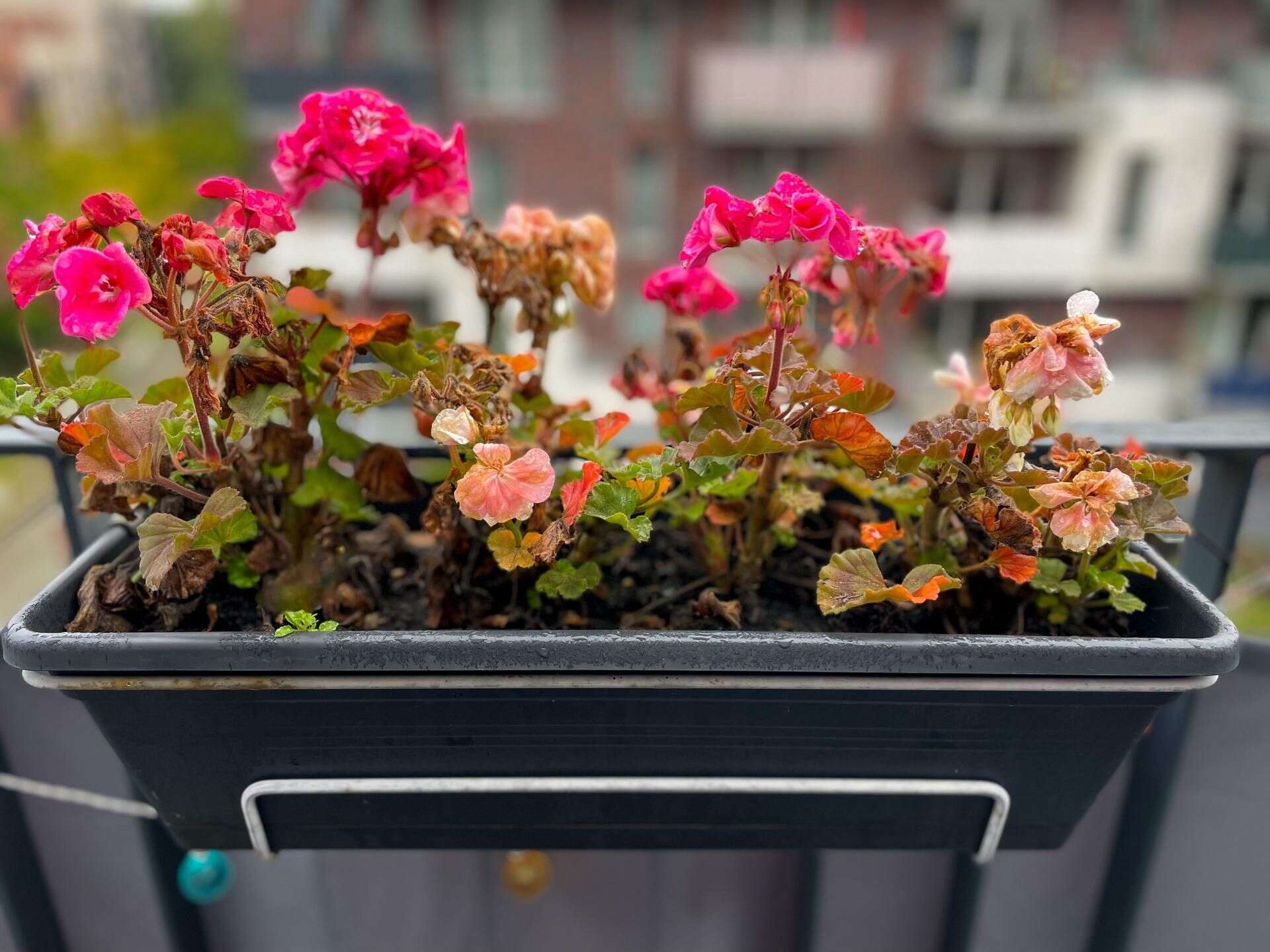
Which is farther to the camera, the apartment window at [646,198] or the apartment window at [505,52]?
the apartment window at [646,198]

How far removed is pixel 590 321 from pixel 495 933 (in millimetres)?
7018

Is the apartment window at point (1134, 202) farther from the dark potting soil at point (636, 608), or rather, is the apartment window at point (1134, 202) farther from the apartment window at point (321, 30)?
the dark potting soil at point (636, 608)

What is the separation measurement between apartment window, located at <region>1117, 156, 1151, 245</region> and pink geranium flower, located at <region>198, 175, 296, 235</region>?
8.52 metres

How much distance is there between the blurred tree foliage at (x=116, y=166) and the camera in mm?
7980

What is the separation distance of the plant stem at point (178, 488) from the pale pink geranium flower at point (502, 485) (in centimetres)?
16

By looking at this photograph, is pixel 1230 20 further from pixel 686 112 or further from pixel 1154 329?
pixel 686 112

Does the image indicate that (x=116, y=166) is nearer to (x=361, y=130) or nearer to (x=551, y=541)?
(x=361, y=130)

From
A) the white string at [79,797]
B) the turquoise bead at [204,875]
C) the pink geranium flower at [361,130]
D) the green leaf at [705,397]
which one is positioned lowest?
the turquoise bead at [204,875]

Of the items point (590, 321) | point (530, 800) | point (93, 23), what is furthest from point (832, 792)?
point (93, 23)

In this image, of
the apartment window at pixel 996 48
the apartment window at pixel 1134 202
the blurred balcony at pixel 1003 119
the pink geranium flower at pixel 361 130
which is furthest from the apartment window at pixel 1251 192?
the pink geranium flower at pixel 361 130

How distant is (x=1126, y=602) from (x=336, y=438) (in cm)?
48

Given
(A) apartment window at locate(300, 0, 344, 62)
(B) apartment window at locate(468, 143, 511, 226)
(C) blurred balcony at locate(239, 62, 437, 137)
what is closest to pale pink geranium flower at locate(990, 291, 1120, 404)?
(C) blurred balcony at locate(239, 62, 437, 137)

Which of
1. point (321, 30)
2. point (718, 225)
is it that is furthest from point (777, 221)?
point (321, 30)

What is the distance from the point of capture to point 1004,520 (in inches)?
18.1
